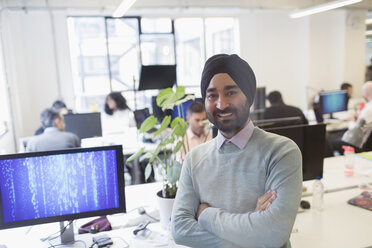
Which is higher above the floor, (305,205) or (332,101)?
(332,101)

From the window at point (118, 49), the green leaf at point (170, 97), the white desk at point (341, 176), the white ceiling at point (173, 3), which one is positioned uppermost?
the white ceiling at point (173, 3)

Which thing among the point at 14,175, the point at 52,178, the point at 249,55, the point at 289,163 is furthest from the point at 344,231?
the point at 249,55

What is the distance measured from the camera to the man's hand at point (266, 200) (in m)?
1.09

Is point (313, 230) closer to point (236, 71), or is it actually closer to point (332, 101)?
point (236, 71)

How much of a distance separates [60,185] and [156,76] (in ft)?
9.93

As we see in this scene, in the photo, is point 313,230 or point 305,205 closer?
point 313,230

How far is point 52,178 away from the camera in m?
1.44

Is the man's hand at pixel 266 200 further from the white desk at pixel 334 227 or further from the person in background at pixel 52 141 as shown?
the person in background at pixel 52 141

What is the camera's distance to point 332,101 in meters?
5.09

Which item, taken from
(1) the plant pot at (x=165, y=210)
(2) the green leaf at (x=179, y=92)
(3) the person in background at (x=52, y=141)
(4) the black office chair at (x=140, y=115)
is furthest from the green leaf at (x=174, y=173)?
(4) the black office chair at (x=140, y=115)

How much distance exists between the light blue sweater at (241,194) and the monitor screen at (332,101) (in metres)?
4.21

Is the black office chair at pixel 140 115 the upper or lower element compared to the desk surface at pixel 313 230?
upper

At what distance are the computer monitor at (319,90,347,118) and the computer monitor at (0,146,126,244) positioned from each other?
4.24m

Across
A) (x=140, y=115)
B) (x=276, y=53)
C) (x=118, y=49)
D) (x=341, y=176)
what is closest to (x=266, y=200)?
(x=341, y=176)
